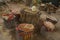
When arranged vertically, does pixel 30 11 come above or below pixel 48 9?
above

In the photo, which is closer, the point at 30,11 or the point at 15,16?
the point at 30,11

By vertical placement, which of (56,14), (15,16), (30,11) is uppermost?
(30,11)

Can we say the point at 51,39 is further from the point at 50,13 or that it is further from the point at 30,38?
the point at 50,13

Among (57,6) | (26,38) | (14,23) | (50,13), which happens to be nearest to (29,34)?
(26,38)

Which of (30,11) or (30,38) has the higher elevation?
(30,11)

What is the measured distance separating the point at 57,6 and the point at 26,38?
4094 mm

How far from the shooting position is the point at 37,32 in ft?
16.8

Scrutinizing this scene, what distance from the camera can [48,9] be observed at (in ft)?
23.1

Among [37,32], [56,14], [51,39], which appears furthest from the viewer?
[56,14]

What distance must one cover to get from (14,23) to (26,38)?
4.17ft

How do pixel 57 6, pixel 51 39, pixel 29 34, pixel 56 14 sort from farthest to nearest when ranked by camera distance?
pixel 57 6, pixel 56 14, pixel 51 39, pixel 29 34

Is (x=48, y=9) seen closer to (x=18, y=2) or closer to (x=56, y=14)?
(x=56, y=14)

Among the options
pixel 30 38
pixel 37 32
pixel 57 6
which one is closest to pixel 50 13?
pixel 57 6

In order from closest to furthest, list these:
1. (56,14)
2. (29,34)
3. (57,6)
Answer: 1. (29,34)
2. (56,14)
3. (57,6)
